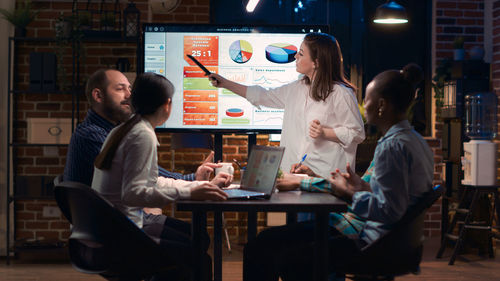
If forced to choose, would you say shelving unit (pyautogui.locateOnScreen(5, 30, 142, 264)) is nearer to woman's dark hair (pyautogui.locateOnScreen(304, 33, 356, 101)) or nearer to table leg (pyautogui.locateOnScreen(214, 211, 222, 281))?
woman's dark hair (pyautogui.locateOnScreen(304, 33, 356, 101))

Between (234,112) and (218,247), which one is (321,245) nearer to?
(218,247)

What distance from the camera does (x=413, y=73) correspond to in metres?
2.01

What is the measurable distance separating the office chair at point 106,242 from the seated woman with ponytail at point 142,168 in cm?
9

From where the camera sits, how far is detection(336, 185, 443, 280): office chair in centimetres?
195

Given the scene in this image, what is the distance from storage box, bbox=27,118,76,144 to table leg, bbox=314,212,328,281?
10.5 feet

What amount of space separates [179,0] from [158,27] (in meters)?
1.69

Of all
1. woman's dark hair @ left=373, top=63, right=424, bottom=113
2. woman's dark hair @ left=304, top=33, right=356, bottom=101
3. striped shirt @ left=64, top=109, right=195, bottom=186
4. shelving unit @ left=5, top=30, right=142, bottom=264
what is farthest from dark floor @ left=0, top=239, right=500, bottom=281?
woman's dark hair @ left=373, top=63, right=424, bottom=113

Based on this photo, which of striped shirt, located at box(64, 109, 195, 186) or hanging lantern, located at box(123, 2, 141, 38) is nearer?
striped shirt, located at box(64, 109, 195, 186)

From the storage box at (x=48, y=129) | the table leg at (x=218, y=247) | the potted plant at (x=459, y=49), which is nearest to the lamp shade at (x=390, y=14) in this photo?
the potted plant at (x=459, y=49)

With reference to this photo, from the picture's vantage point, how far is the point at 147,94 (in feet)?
7.19

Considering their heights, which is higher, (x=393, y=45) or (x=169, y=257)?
(x=393, y=45)

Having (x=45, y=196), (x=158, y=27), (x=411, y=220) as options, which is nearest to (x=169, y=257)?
(x=411, y=220)

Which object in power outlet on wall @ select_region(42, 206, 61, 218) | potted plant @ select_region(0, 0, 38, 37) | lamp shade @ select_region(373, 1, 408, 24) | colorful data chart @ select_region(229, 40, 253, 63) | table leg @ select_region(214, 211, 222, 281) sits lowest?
power outlet on wall @ select_region(42, 206, 61, 218)

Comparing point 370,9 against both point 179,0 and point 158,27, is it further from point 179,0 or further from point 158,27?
point 158,27
